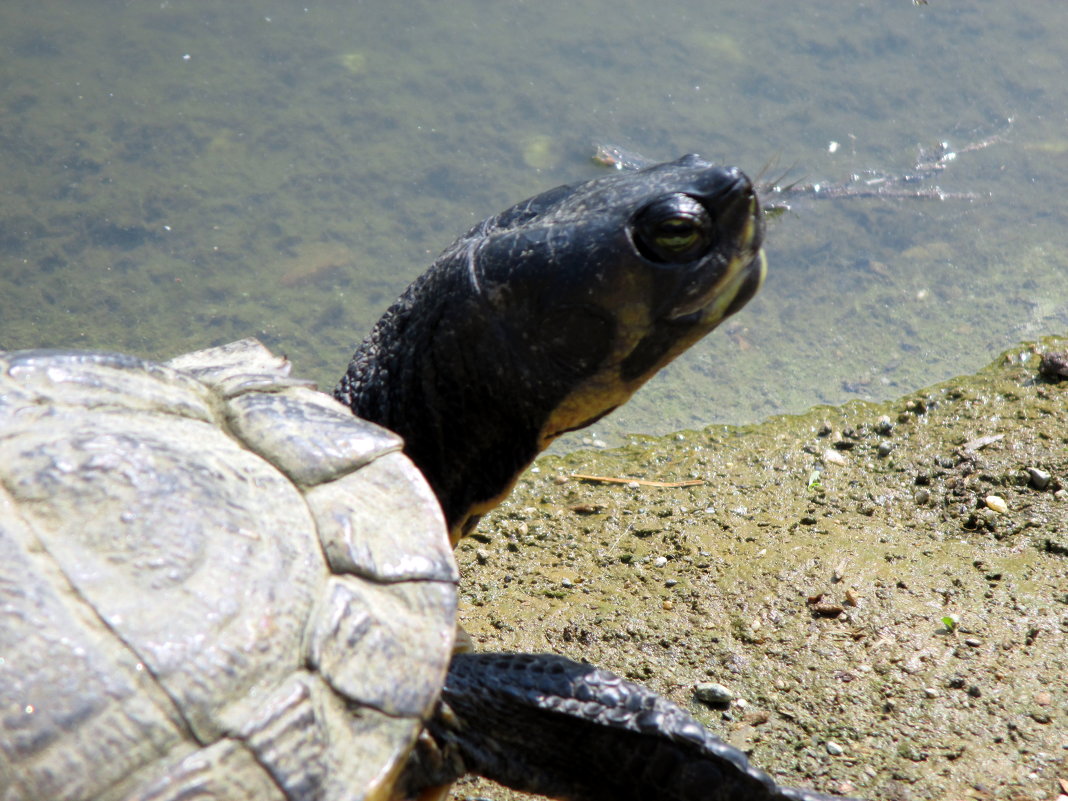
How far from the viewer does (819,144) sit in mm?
7828

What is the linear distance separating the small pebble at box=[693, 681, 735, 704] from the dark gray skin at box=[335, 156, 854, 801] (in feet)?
2.36

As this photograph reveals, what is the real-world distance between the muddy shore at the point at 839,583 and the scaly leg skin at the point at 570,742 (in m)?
0.64

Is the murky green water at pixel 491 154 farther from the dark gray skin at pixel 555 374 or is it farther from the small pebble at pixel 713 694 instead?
the dark gray skin at pixel 555 374

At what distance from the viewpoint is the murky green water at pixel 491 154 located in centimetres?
616

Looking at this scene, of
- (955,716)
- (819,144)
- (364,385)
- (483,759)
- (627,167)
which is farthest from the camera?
(819,144)

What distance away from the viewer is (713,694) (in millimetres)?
2967

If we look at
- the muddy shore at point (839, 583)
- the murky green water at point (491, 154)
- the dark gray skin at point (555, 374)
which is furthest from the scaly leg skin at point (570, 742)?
the murky green water at point (491, 154)

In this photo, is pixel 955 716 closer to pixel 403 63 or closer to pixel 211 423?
pixel 211 423

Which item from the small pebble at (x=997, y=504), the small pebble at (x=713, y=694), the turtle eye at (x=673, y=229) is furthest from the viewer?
the small pebble at (x=997, y=504)

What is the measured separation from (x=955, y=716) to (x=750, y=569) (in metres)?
0.93

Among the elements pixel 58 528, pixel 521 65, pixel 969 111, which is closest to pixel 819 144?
pixel 969 111

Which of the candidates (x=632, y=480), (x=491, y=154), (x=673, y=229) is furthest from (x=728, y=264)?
(x=491, y=154)

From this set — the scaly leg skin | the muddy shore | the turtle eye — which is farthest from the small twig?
the scaly leg skin

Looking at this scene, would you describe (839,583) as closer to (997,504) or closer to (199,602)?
(997,504)
